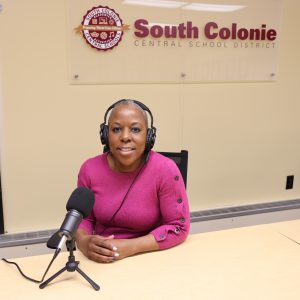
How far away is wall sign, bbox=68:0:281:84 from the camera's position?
99.7 inches

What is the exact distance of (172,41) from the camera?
2.74 meters

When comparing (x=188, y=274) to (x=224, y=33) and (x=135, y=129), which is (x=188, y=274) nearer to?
(x=135, y=129)

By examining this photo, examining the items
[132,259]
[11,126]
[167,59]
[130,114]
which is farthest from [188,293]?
[167,59]

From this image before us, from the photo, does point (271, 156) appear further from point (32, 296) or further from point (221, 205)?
point (32, 296)

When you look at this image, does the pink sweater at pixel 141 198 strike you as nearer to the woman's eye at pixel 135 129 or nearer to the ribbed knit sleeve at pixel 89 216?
the ribbed knit sleeve at pixel 89 216

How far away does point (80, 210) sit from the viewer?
3.53 feet

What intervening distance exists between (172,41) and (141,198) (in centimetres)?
161

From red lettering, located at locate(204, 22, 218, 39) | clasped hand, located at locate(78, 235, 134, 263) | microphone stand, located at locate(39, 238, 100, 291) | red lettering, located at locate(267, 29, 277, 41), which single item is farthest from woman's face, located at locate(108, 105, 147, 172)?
red lettering, located at locate(267, 29, 277, 41)

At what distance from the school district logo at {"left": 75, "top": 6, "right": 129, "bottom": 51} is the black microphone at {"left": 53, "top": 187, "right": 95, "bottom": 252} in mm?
1657

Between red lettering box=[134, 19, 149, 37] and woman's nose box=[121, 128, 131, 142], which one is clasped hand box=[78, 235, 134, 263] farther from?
red lettering box=[134, 19, 149, 37]

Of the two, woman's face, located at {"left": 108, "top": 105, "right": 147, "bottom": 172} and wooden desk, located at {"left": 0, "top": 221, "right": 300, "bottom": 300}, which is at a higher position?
woman's face, located at {"left": 108, "top": 105, "right": 147, "bottom": 172}

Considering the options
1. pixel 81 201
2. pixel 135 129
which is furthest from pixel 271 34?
pixel 81 201

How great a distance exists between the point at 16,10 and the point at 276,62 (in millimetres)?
1974

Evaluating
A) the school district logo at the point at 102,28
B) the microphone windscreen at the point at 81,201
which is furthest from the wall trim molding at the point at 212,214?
the microphone windscreen at the point at 81,201
